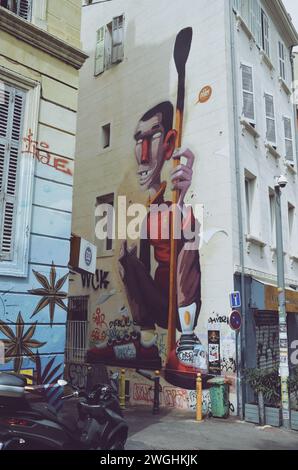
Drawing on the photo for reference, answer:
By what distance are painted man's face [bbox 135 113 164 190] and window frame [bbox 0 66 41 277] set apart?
792cm

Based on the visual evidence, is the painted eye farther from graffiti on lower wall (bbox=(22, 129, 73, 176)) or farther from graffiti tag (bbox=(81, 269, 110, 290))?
graffiti on lower wall (bbox=(22, 129, 73, 176))

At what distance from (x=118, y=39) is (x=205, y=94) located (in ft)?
17.5

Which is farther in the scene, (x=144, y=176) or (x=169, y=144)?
(x=144, y=176)

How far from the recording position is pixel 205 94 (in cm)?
1362

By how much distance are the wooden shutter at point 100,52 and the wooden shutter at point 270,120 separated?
6.19 metres

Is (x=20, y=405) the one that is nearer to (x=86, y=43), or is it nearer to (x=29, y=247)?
(x=29, y=247)

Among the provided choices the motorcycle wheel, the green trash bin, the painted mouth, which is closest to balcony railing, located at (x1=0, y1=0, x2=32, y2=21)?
the motorcycle wheel

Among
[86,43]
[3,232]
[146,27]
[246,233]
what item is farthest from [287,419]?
[86,43]

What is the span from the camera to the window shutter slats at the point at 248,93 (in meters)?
13.9

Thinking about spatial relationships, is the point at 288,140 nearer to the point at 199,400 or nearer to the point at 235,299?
the point at 235,299

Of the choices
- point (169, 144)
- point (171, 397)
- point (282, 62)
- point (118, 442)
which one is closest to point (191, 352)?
point (171, 397)

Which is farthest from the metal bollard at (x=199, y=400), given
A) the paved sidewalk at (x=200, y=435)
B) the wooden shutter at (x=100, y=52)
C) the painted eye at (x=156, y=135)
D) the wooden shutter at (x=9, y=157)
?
the wooden shutter at (x=100, y=52)

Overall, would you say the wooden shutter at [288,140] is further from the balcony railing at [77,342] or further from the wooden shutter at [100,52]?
the balcony railing at [77,342]

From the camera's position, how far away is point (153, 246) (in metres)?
14.2
